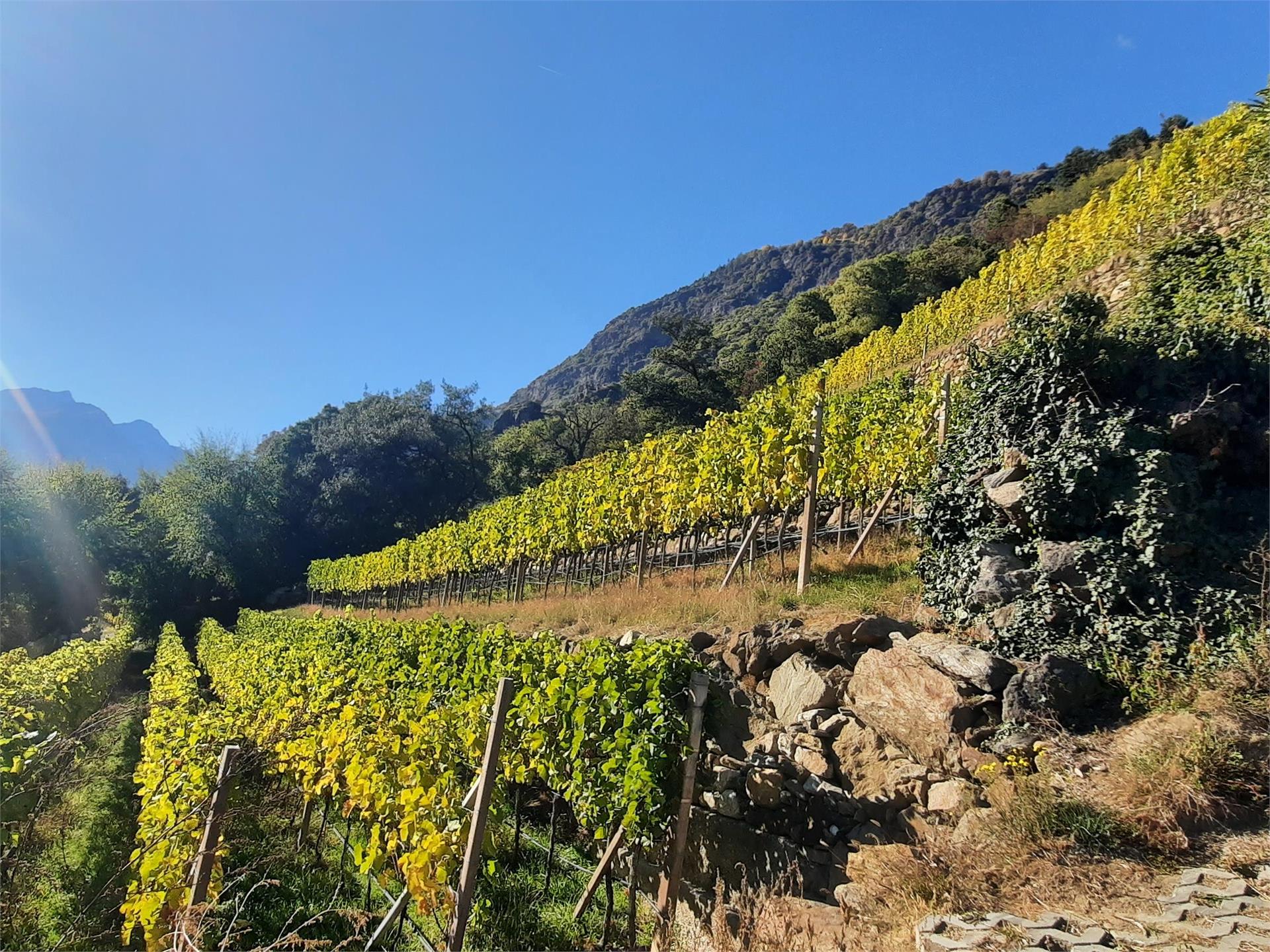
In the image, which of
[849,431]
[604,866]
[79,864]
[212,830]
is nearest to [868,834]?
[604,866]

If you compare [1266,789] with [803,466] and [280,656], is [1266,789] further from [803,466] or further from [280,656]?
[280,656]

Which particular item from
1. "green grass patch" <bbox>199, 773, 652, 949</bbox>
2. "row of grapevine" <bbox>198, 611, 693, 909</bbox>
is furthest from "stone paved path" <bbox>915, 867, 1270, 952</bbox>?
"green grass patch" <bbox>199, 773, 652, 949</bbox>

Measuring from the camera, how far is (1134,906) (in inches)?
121

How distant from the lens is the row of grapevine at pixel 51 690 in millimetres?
8460

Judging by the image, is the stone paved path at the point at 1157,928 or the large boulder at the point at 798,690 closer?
the stone paved path at the point at 1157,928

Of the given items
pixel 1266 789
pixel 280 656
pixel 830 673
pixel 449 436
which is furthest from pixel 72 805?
pixel 449 436

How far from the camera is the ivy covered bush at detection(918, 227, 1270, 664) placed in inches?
195

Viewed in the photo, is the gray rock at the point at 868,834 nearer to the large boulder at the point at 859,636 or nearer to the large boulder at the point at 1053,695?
the large boulder at the point at 1053,695

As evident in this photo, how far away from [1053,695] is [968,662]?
24.6 inches

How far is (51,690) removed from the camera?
1157cm

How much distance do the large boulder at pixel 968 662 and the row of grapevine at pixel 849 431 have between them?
144 inches

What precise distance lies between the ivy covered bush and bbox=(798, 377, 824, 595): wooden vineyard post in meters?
1.45

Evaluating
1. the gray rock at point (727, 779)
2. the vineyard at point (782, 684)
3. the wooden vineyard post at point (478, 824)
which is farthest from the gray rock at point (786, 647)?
the wooden vineyard post at point (478, 824)

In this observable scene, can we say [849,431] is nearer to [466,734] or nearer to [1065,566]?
[1065,566]
